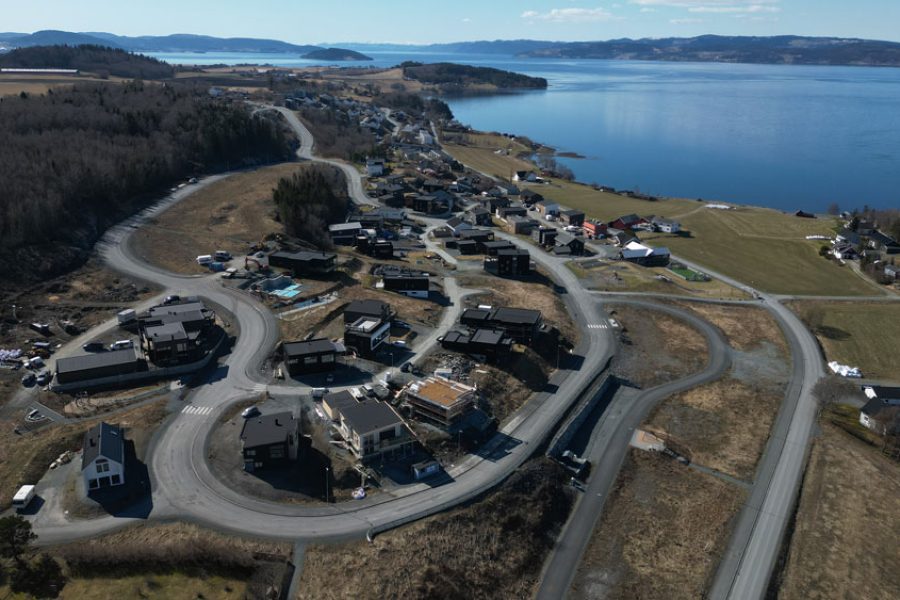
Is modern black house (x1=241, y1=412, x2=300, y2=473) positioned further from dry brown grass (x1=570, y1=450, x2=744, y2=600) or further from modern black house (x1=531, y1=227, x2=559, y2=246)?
modern black house (x1=531, y1=227, x2=559, y2=246)

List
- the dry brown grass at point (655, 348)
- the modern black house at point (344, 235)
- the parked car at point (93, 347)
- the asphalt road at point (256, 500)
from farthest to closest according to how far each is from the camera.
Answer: the modern black house at point (344, 235) < the dry brown grass at point (655, 348) < the parked car at point (93, 347) < the asphalt road at point (256, 500)

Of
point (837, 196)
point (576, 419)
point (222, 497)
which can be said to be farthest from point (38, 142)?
point (837, 196)

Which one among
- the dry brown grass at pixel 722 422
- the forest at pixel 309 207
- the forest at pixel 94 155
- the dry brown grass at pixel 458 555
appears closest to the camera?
the dry brown grass at pixel 458 555

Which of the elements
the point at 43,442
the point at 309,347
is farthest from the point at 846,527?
the point at 43,442

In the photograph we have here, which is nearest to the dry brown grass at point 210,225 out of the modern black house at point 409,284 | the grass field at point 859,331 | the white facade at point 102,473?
the modern black house at point 409,284

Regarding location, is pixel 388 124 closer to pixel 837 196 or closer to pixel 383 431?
pixel 837 196

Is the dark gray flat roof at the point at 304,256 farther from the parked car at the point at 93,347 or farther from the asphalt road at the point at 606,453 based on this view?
the asphalt road at the point at 606,453

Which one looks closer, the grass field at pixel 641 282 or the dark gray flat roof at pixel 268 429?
the dark gray flat roof at pixel 268 429
